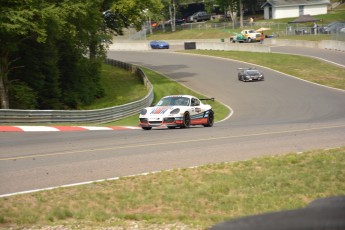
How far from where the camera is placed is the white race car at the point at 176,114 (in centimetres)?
2194

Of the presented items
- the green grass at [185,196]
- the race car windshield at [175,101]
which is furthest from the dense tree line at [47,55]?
the green grass at [185,196]

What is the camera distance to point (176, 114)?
22.1 m

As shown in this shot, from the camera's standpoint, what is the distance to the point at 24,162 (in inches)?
495

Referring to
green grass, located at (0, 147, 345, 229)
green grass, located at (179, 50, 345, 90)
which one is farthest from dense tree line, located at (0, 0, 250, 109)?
green grass, located at (0, 147, 345, 229)

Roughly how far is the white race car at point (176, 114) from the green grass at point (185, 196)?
9555 mm

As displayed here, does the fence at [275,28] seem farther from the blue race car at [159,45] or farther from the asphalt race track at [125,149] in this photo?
the asphalt race track at [125,149]

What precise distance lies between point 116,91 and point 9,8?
1561 centimetres

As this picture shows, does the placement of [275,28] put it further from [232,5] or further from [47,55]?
[47,55]

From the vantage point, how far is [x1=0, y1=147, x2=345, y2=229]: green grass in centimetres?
841

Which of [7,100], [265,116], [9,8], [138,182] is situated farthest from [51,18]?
[138,182]

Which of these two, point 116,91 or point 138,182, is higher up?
point 138,182

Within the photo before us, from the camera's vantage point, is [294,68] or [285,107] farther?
[294,68]

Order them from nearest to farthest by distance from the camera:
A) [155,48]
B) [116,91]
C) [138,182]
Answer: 1. [138,182]
2. [116,91]
3. [155,48]

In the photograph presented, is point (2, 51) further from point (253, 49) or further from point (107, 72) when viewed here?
point (253, 49)
